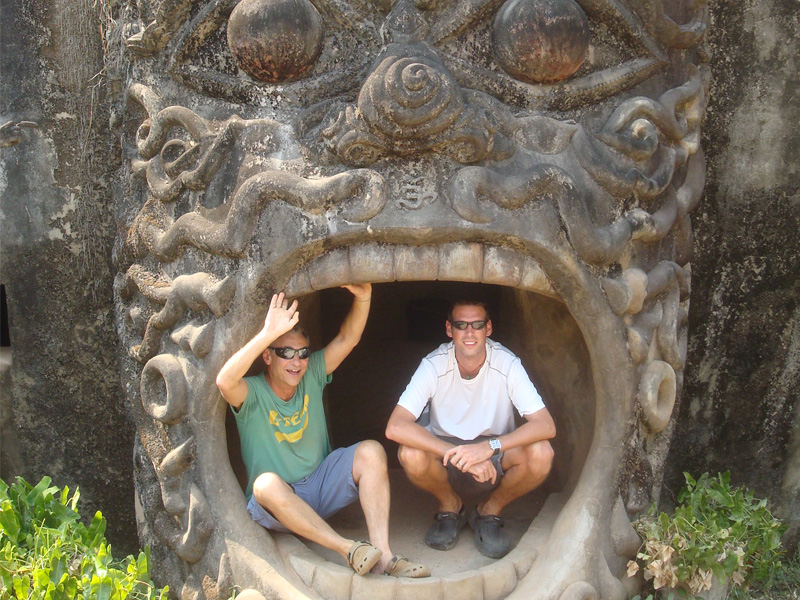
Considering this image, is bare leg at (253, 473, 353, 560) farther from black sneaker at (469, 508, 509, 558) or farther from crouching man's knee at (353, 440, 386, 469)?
black sneaker at (469, 508, 509, 558)

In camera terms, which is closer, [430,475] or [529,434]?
[529,434]

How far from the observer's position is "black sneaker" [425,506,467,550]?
403 centimetres

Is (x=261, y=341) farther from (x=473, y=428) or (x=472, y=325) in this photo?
(x=473, y=428)

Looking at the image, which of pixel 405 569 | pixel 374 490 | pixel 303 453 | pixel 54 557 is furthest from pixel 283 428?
pixel 54 557

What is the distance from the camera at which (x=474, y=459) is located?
380cm

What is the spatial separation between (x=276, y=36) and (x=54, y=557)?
2.07 metres

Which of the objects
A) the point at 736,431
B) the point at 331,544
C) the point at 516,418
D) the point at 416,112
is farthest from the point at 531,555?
the point at 416,112

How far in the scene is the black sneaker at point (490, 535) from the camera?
3943 mm

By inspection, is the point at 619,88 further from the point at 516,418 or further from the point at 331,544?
the point at 331,544

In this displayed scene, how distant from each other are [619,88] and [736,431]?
71.8 inches

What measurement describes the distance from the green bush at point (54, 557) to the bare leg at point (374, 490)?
2.67 feet

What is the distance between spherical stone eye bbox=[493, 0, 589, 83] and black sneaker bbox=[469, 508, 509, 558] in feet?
5.93

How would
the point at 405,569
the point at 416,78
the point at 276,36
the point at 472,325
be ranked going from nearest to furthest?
the point at 416,78
the point at 276,36
the point at 405,569
the point at 472,325

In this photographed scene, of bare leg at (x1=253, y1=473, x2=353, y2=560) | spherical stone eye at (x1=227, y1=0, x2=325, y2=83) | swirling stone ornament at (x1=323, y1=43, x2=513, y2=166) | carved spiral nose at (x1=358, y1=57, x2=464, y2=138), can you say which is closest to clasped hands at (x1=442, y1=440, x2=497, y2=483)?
bare leg at (x1=253, y1=473, x2=353, y2=560)
